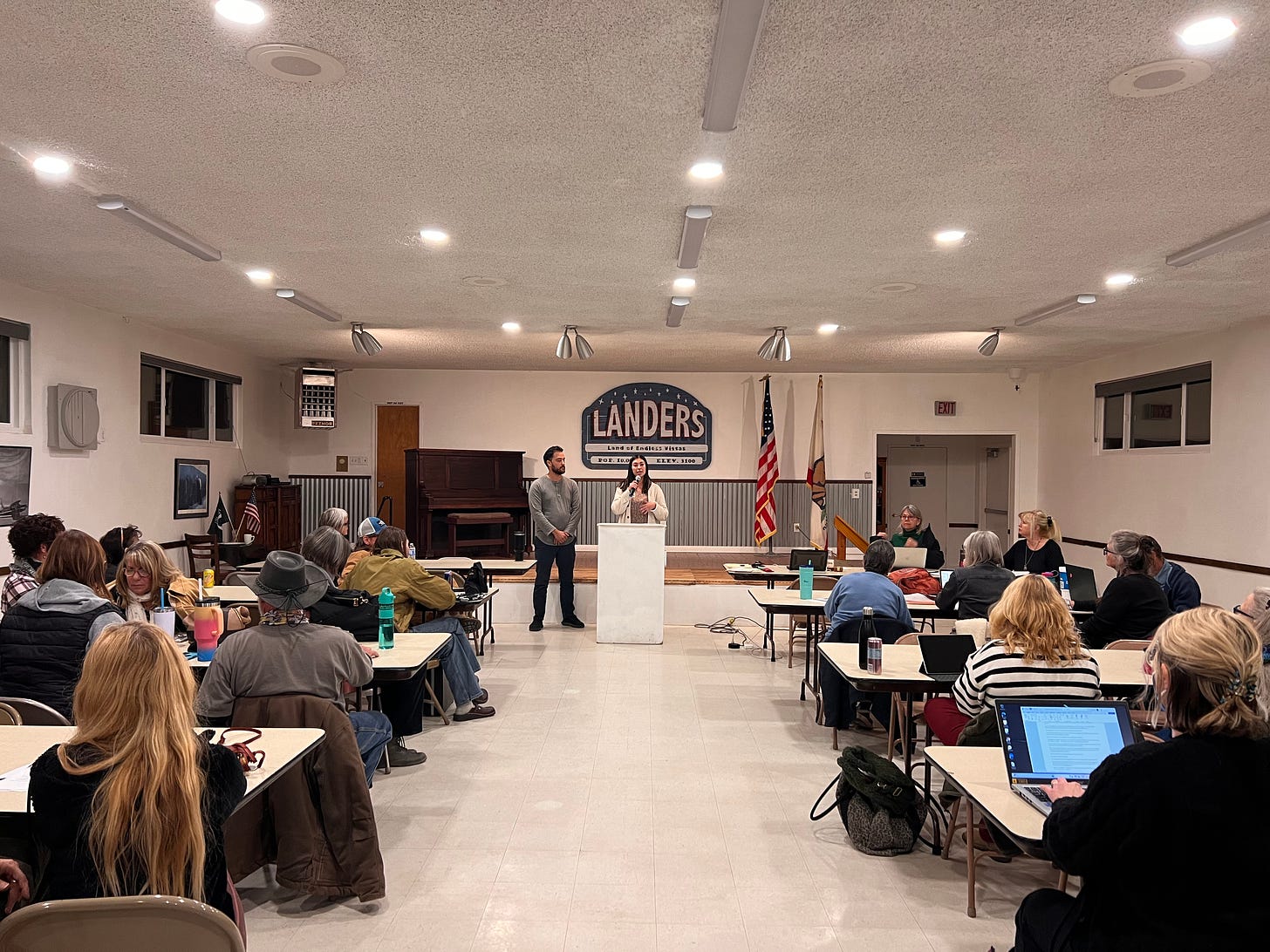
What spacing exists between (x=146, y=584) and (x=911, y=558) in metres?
5.79

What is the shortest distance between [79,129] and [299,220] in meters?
1.50

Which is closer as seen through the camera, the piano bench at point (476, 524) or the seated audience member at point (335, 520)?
the seated audience member at point (335, 520)

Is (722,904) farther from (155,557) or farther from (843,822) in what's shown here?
(155,557)

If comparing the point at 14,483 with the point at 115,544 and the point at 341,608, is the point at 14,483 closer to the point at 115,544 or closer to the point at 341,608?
the point at 115,544

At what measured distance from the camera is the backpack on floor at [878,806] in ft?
13.1

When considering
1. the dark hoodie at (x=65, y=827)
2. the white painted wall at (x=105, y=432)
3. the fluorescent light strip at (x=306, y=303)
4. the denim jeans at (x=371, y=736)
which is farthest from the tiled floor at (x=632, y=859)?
the white painted wall at (x=105, y=432)

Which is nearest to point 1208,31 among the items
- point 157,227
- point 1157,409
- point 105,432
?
point 157,227

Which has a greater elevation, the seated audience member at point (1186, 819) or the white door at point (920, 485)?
the white door at point (920, 485)

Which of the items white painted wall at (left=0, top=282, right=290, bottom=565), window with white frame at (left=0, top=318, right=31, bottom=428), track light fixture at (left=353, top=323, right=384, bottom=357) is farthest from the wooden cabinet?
window with white frame at (left=0, top=318, right=31, bottom=428)

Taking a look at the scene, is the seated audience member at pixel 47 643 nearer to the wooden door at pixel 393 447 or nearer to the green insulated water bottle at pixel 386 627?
the green insulated water bottle at pixel 386 627

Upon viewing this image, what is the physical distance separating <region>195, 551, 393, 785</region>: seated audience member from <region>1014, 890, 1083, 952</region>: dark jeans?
242cm

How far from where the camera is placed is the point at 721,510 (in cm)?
1329

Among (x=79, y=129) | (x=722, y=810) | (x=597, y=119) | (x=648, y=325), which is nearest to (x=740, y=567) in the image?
(x=648, y=325)

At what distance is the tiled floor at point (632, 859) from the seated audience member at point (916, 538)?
2.67 metres
